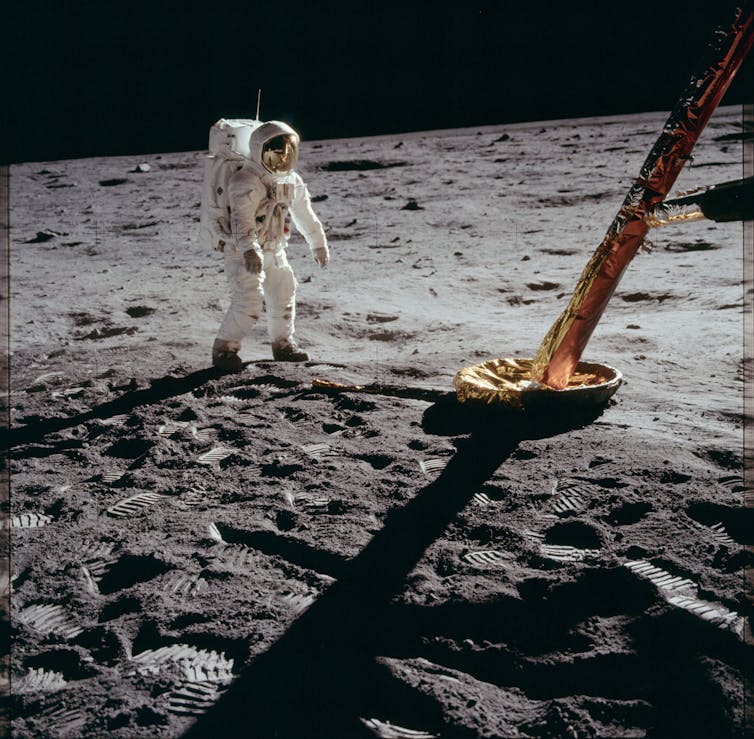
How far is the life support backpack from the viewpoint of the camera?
3.27 m

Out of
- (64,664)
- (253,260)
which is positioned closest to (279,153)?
(253,260)

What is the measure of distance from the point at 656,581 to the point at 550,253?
3.47 meters

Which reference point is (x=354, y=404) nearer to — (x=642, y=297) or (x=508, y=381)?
(x=508, y=381)

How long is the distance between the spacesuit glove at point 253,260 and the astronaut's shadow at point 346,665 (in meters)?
1.35

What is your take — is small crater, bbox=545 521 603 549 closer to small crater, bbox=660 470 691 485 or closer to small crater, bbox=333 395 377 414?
small crater, bbox=660 470 691 485

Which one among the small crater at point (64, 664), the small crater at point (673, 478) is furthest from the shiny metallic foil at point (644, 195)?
the small crater at point (64, 664)

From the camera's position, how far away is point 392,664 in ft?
5.32

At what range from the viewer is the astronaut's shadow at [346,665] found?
4.94 feet

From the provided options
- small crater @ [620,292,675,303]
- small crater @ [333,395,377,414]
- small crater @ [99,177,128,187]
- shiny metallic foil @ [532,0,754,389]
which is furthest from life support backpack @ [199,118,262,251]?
small crater @ [99,177,128,187]

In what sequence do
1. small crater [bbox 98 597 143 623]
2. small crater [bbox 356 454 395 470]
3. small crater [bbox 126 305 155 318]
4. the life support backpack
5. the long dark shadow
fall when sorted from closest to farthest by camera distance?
small crater [bbox 98 597 143 623] → small crater [bbox 356 454 395 470] → the long dark shadow → the life support backpack → small crater [bbox 126 305 155 318]

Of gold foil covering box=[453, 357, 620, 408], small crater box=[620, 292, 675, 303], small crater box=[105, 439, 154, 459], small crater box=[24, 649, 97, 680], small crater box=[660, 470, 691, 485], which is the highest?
small crater box=[620, 292, 675, 303]

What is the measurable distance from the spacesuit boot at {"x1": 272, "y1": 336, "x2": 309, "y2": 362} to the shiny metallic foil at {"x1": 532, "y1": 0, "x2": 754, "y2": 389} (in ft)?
3.99

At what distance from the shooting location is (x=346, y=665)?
1637 mm

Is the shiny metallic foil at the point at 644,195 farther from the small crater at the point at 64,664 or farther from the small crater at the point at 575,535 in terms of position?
the small crater at the point at 64,664
